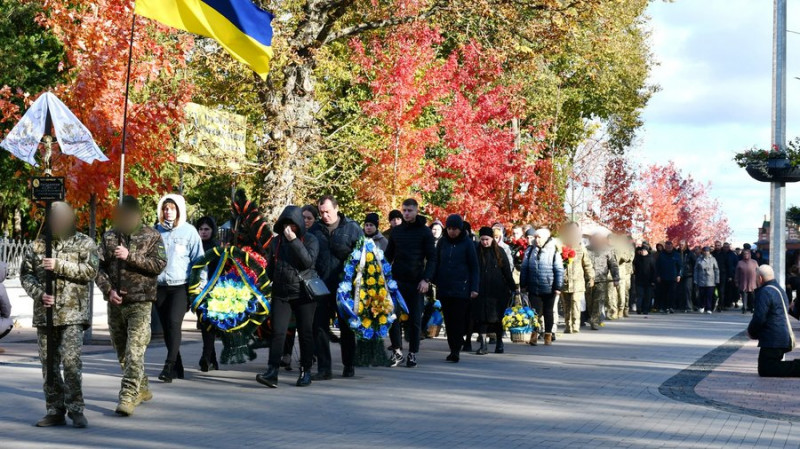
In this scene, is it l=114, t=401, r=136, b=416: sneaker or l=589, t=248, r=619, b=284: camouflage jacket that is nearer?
l=114, t=401, r=136, b=416: sneaker

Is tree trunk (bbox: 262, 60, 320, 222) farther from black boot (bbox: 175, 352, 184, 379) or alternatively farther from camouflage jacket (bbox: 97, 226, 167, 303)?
camouflage jacket (bbox: 97, 226, 167, 303)

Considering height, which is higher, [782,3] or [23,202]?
[782,3]

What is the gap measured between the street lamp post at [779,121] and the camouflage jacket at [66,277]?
14683 millimetres

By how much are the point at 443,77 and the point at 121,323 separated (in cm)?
2608

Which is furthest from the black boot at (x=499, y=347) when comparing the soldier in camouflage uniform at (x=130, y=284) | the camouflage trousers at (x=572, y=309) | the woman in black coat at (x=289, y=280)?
the soldier in camouflage uniform at (x=130, y=284)

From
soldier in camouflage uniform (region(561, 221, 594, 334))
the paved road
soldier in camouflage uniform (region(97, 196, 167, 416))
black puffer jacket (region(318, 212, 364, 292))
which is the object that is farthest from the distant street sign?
soldier in camouflage uniform (region(561, 221, 594, 334))

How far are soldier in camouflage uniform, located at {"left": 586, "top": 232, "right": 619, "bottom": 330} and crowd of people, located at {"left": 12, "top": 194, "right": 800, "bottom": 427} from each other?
4 cm

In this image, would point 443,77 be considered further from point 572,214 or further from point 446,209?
point 572,214

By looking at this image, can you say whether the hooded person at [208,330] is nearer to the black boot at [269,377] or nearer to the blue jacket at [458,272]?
the black boot at [269,377]

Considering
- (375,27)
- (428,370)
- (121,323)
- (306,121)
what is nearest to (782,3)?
(375,27)

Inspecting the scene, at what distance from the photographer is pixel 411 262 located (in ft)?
49.5

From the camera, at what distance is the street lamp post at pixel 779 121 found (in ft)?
69.5

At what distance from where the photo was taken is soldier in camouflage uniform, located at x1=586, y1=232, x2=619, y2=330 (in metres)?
24.1

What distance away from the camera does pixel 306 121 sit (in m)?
22.1
